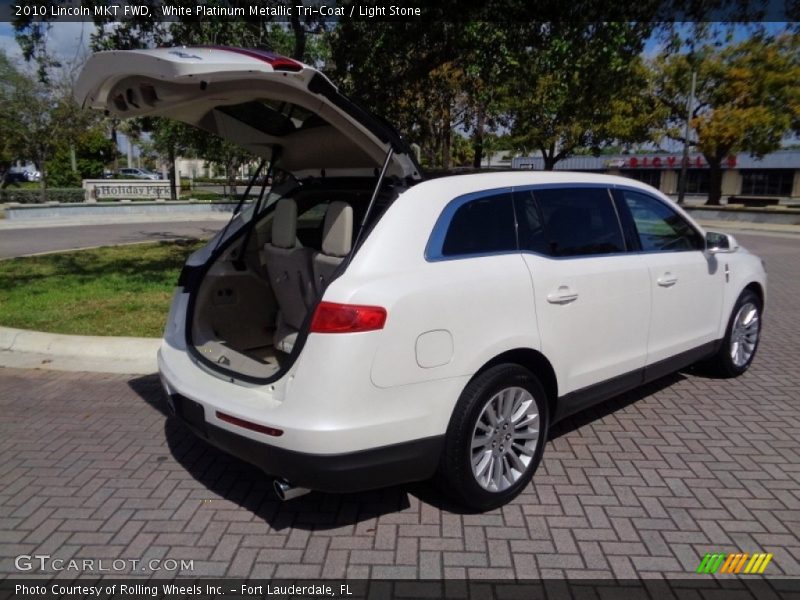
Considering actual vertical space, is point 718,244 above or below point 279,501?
above

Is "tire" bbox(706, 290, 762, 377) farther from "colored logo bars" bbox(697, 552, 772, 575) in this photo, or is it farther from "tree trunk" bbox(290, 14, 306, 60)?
"tree trunk" bbox(290, 14, 306, 60)

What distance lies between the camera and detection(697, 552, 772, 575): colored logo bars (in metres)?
2.79

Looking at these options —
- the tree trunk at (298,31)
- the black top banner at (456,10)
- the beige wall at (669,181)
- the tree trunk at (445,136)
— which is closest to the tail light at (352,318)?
the black top banner at (456,10)

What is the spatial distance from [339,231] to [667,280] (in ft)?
7.75

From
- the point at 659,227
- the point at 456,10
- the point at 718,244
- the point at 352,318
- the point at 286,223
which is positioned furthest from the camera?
the point at 456,10

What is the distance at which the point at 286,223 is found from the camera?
3.87 metres

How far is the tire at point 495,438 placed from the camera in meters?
3.00

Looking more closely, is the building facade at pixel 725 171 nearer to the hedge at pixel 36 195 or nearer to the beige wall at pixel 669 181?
the beige wall at pixel 669 181

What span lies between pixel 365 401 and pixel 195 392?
1059mm

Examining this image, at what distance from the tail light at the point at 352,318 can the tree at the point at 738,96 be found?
28.2 m

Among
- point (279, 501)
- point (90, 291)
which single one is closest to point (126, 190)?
point (90, 291)

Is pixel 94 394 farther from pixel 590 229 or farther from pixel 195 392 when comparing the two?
pixel 590 229

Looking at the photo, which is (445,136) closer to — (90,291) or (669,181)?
(90,291)

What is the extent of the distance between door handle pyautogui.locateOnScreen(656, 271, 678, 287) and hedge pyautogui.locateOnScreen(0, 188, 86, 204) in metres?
29.2
